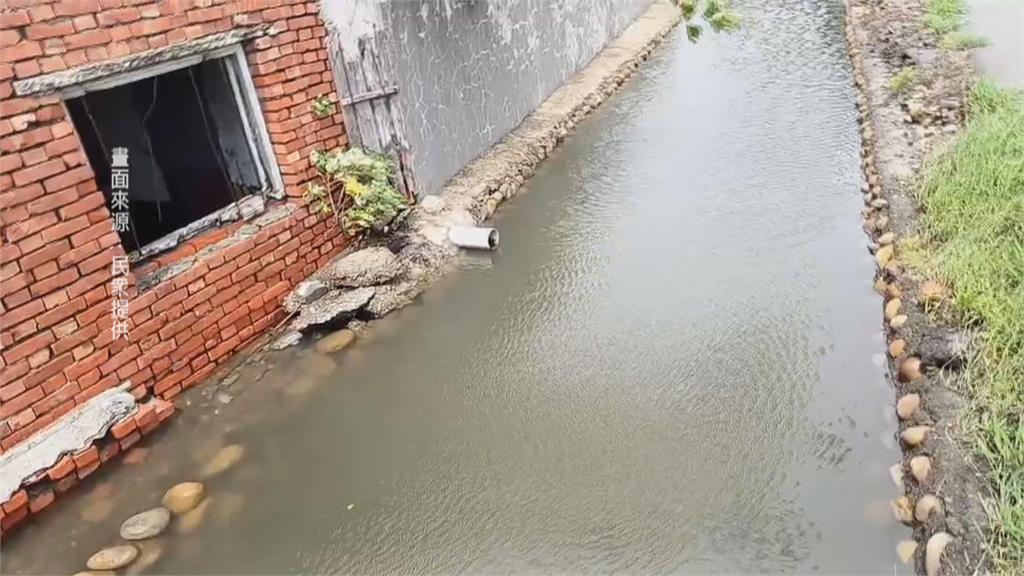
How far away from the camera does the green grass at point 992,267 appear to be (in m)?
2.69

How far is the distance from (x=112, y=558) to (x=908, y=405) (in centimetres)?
361

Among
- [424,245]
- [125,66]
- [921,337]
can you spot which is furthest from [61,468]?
[921,337]

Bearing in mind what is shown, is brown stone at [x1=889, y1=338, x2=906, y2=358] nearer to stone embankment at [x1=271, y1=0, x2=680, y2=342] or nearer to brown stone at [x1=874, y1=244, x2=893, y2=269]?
brown stone at [x1=874, y1=244, x2=893, y2=269]

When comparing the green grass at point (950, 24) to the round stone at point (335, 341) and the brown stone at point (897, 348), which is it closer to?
the brown stone at point (897, 348)

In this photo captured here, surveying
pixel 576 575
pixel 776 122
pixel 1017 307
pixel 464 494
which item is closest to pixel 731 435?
pixel 576 575

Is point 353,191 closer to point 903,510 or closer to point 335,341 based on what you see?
point 335,341

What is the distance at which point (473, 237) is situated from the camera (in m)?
5.29

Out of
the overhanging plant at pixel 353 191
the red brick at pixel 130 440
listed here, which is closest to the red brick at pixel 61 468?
the red brick at pixel 130 440

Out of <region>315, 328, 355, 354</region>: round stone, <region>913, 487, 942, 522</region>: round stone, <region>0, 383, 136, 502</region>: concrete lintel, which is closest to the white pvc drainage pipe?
<region>315, 328, 355, 354</region>: round stone

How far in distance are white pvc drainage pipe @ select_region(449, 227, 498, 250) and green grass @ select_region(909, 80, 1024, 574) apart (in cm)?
280

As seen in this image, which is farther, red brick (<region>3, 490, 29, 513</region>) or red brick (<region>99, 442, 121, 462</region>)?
red brick (<region>99, 442, 121, 462</region>)

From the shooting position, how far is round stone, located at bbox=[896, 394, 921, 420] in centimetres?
335

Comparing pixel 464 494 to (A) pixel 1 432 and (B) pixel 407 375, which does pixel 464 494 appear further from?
(A) pixel 1 432

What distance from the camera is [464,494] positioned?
3.25 metres
